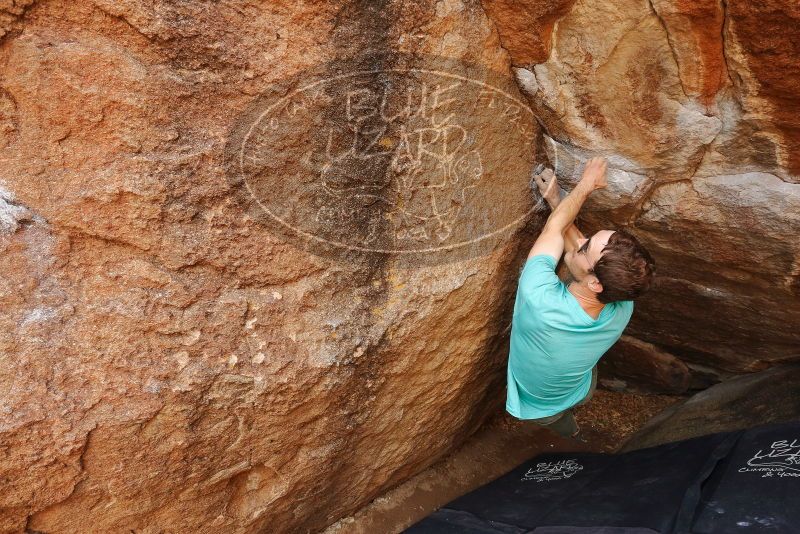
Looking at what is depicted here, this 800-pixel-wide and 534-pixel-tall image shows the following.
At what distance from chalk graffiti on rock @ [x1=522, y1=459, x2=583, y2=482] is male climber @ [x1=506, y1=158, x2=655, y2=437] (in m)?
0.41

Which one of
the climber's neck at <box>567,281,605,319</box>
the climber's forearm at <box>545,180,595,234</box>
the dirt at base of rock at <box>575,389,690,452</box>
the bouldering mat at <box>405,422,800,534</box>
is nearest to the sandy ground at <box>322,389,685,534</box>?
the dirt at base of rock at <box>575,389,690,452</box>

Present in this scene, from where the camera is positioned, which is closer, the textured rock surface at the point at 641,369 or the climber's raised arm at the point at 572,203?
the climber's raised arm at the point at 572,203

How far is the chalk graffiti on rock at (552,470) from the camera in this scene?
2.18 metres

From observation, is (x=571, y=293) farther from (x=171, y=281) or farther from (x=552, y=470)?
(x=171, y=281)

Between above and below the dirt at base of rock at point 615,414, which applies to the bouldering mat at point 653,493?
above

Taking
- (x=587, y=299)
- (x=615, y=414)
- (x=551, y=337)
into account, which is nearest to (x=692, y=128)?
(x=587, y=299)

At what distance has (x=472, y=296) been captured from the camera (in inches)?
71.9

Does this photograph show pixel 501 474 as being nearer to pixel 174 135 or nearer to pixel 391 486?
pixel 391 486

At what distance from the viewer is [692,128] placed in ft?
5.37

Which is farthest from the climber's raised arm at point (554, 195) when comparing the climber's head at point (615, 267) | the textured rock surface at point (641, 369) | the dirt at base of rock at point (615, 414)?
the dirt at base of rock at point (615, 414)

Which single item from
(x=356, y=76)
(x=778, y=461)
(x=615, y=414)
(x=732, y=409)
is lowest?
(x=615, y=414)

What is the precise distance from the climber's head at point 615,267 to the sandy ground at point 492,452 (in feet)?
3.04

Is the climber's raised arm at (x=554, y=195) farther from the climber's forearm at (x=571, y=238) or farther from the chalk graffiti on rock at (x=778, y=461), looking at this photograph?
the chalk graffiti on rock at (x=778, y=461)

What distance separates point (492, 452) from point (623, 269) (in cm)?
106
